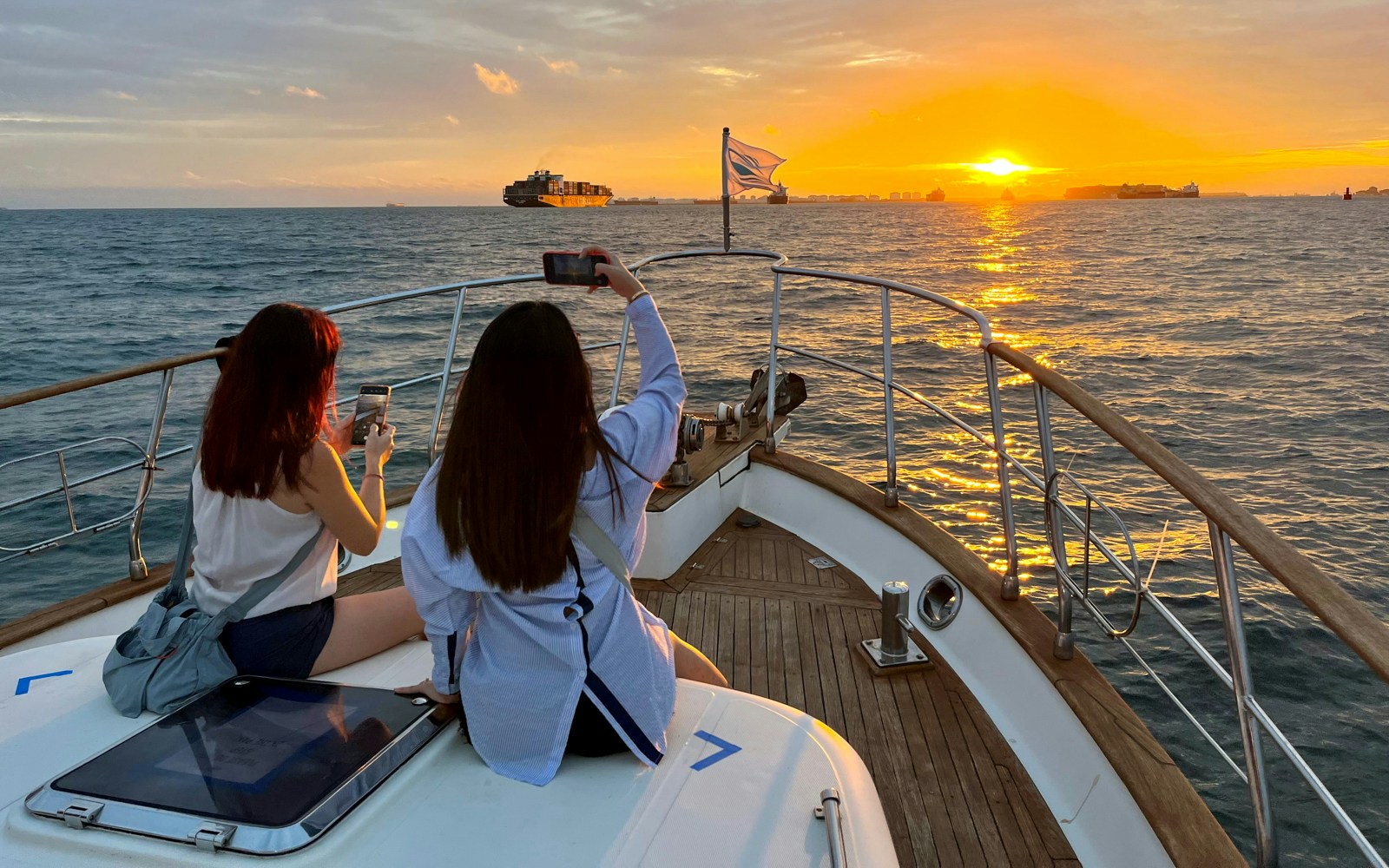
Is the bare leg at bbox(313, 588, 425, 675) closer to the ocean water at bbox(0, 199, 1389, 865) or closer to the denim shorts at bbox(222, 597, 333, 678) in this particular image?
the denim shorts at bbox(222, 597, 333, 678)

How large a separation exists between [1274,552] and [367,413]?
1.97 m

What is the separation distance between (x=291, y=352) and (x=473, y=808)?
1028mm

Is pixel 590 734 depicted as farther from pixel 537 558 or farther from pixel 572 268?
pixel 572 268

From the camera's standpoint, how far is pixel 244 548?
1.95m

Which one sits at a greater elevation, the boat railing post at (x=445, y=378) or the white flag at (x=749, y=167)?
the white flag at (x=749, y=167)

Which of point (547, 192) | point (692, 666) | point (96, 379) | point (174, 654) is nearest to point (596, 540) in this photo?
point (692, 666)

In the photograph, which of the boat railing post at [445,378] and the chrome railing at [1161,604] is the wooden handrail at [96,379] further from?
the chrome railing at [1161,604]

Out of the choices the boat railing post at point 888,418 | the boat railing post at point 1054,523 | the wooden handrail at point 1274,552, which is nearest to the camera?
the wooden handrail at point 1274,552

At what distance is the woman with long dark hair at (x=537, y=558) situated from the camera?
1.49 meters

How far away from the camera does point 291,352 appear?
1890mm

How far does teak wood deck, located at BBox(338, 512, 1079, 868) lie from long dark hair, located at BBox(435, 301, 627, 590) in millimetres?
1263

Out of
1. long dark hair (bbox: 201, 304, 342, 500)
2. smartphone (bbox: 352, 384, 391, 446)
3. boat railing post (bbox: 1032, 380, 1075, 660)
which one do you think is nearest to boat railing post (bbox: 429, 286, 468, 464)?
smartphone (bbox: 352, 384, 391, 446)

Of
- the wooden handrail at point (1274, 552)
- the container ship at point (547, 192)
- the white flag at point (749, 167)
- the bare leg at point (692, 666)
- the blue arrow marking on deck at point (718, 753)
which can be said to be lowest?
the bare leg at point (692, 666)

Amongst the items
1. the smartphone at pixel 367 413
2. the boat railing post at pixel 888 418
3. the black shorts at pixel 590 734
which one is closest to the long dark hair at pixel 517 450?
the black shorts at pixel 590 734
